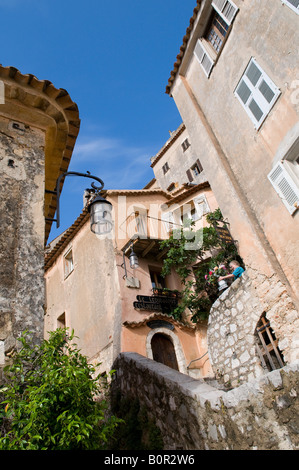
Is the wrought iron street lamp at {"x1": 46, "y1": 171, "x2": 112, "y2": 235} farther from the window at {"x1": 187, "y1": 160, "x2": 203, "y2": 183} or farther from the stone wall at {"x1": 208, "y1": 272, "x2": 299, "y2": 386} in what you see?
the window at {"x1": 187, "y1": 160, "x2": 203, "y2": 183}

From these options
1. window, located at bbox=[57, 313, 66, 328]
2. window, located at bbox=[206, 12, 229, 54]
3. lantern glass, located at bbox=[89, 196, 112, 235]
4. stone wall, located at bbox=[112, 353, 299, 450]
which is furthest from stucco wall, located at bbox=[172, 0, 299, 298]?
window, located at bbox=[57, 313, 66, 328]

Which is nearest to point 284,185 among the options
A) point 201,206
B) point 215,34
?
point 215,34

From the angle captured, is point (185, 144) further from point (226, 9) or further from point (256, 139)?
point (256, 139)

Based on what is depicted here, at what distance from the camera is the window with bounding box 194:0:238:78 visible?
8.30 m

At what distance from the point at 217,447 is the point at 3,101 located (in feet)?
17.8

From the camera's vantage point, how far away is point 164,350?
1210 centimetres

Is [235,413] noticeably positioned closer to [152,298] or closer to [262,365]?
[262,365]

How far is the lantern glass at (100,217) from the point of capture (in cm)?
441

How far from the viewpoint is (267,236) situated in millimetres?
6969

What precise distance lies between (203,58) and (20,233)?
28.4 feet

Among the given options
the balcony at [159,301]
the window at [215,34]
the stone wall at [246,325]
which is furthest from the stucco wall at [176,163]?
the stone wall at [246,325]

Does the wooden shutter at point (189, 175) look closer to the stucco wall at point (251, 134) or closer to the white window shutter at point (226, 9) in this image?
the stucco wall at point (251, 134)
